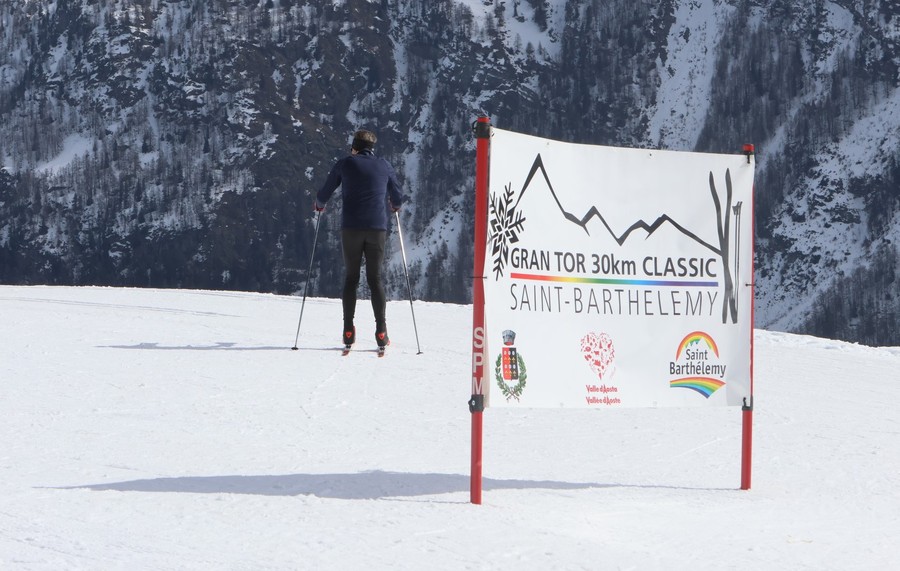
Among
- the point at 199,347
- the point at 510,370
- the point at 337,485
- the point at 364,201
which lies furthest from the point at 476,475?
the point at 199,347

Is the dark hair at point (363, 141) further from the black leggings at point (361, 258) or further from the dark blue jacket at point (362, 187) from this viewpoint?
the black leggings at point (361, 258)

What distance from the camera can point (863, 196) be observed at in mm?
192375

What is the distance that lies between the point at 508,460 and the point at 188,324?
7.31 m

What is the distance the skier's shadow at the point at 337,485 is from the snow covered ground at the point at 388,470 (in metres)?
0.02

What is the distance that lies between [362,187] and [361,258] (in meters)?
0.63

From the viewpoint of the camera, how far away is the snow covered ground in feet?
12.8

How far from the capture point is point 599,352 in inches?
197

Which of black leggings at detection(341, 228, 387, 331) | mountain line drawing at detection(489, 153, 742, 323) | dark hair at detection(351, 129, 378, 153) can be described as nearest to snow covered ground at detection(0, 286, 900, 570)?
black leggings at detection(341, 228, 387, 331)

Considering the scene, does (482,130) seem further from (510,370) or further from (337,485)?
(337,485)

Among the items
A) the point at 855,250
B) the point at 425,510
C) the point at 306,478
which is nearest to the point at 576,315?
the point at 425,510

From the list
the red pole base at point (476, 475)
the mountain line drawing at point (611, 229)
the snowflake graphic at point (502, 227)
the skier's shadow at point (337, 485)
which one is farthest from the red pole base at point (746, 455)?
the snowflake graphic at point (502, 227)

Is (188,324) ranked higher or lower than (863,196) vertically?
lower

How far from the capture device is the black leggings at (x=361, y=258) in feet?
30.6

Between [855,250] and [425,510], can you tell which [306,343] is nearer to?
[425,510]
